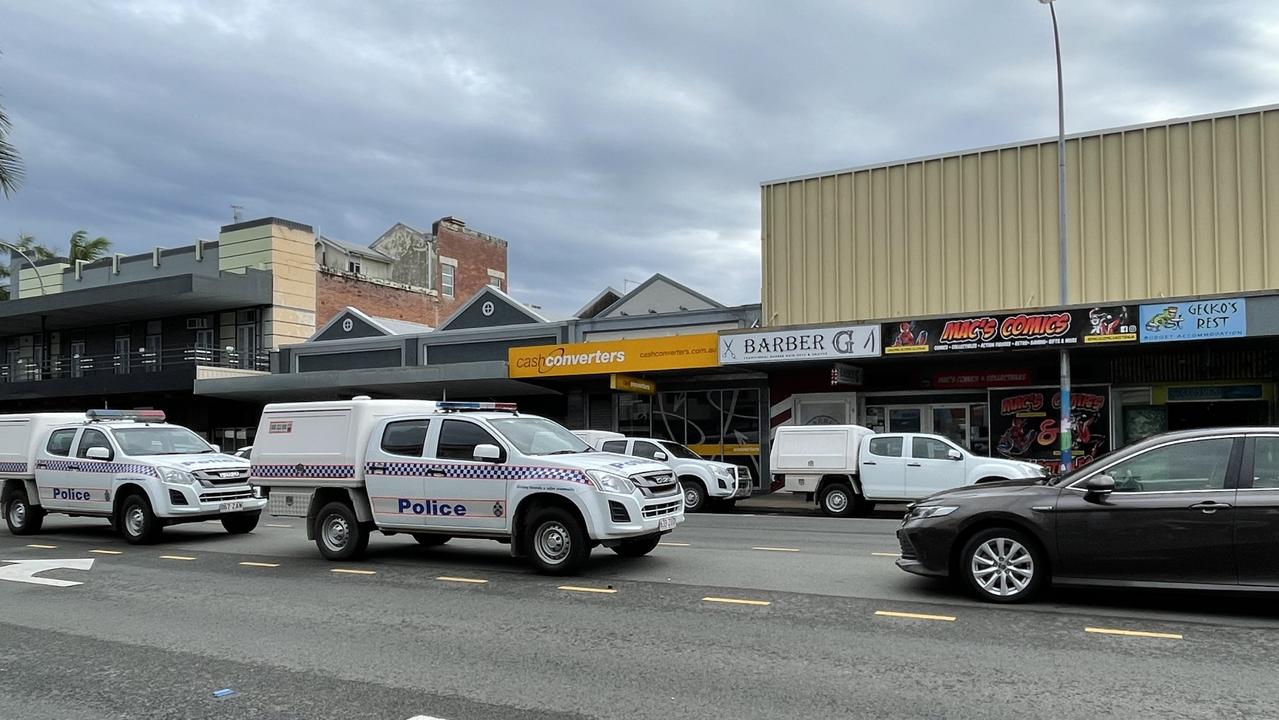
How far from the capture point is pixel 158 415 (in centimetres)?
1614

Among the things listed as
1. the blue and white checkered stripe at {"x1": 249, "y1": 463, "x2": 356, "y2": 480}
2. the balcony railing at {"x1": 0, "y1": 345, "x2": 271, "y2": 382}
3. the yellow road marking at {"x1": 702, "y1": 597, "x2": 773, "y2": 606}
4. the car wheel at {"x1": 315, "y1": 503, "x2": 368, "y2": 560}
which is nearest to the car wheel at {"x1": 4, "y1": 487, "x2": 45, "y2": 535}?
the blue and white checkered stripe at {"x1": 249, "y1": 463, "x2": 356, "y2": 480}

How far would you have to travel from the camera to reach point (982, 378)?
22.7 meters

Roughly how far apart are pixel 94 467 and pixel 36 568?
324 cm

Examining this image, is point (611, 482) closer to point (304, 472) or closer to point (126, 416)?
point (304, 472)

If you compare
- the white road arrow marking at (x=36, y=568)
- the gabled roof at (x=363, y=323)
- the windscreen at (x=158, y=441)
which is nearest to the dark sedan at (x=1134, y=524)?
the white road arrow marking at (x=36, y=568)

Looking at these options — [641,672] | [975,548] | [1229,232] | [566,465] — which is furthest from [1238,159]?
[641,672]

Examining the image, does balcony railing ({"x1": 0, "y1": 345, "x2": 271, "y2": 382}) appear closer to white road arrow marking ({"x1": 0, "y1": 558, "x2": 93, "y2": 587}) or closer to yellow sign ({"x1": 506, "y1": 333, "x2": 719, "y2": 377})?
yellow sign ({"x1": 506, "y1": 333, "x2": 719, "y2": 377})

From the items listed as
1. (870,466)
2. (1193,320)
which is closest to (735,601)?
(870,466)

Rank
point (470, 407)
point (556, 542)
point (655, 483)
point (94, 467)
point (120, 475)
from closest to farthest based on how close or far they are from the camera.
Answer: point (556, 542) → point (655, 483) → point (470, 407) → point (120, 475) → point (94, 467)

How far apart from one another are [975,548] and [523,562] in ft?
17.4

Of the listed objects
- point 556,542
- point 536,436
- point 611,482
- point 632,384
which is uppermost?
point 632,384

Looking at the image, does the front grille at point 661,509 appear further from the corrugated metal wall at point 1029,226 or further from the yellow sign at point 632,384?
the corrugated metal wall at point 1029,226

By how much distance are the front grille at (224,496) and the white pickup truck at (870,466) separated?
33.0 ft

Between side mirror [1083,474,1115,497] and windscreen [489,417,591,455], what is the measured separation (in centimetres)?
553
